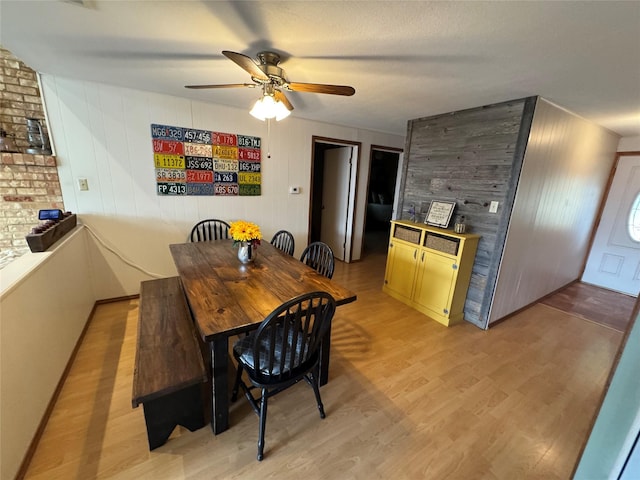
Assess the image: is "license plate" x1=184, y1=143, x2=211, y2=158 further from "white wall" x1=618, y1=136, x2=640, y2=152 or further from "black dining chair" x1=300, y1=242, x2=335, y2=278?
"white wall" x1=618, y1=136, x2=640, y2=152

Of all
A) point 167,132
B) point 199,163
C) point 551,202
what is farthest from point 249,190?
point 551,202

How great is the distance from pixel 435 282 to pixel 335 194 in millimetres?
2458

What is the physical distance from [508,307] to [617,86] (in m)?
2.18

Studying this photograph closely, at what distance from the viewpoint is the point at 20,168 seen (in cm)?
227

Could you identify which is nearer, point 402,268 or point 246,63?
point 246,63

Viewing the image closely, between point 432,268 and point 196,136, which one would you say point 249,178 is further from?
point 432,268

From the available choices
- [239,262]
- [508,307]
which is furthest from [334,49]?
[508,307]

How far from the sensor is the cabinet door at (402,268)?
10.1 ft

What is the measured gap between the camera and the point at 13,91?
2246 mm

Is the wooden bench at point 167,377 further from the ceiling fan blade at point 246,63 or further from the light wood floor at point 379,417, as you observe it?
the ceiling fan blade at point 246,63

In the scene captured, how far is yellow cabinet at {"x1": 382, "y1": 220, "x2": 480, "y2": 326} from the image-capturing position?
2.66 meters

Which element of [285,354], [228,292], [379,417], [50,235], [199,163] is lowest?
[379,417]

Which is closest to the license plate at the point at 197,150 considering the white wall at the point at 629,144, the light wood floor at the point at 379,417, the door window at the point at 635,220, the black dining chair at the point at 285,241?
the black dining chair at the point at 285,241

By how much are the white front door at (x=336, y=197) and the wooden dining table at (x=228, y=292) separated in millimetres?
2307
